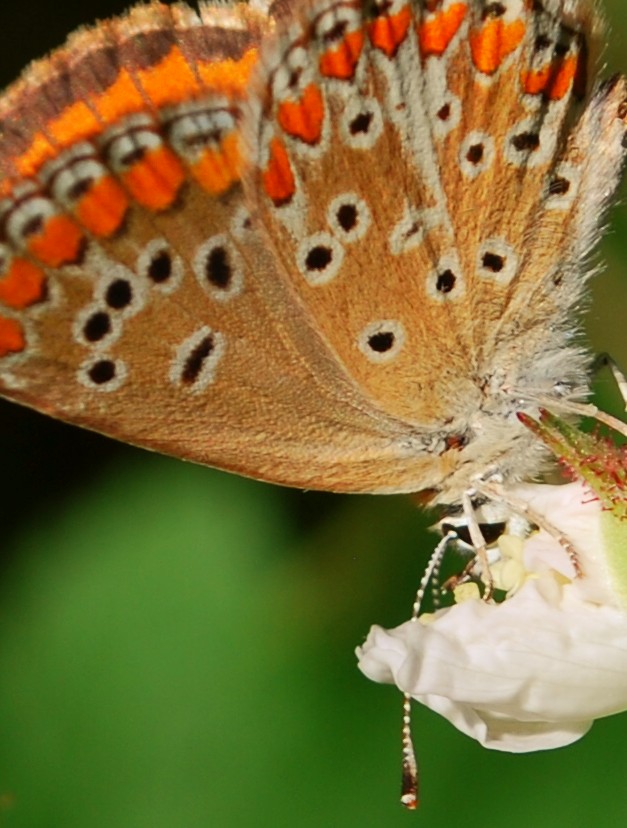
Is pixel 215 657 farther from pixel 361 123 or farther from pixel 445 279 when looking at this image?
pixel 361 123

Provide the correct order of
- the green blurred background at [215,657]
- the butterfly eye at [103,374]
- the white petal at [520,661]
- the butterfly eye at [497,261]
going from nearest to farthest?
1. the white petal at [520,661]
2. the butterfly eye at [103,374]
3. the butterfly eye at [497,261]
4. the green blurred background at [215,657]

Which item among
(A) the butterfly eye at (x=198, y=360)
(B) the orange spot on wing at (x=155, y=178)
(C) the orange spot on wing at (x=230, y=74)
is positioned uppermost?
(C) the orange spot on wing at (x=230, y=74)

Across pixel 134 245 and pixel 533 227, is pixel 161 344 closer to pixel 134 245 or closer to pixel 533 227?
pixel 134 245

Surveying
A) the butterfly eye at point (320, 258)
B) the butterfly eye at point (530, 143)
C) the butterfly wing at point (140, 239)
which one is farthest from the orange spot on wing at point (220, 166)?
the butterfly eye at point (530, 143)

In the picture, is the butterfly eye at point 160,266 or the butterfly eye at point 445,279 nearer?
the butterfly eye at point 160,266

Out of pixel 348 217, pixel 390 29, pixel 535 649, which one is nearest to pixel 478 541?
pixel 535 649

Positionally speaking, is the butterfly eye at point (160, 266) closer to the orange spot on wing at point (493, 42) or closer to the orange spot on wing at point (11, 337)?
the orange spot on wing at point (11, 337)
